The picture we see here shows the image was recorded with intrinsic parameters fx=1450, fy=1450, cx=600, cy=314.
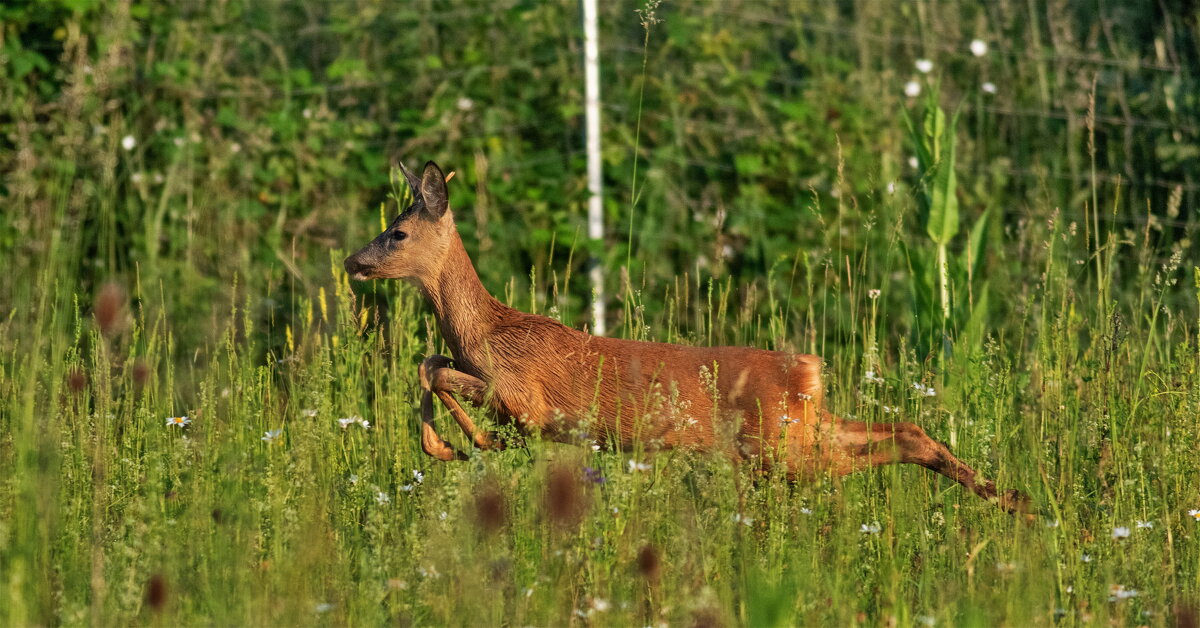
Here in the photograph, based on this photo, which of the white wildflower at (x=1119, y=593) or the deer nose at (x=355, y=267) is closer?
the white wildflower at (x=1119, y=593)

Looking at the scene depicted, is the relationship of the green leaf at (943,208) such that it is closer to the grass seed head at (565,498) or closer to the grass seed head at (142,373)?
the grass seed head at (565,498)

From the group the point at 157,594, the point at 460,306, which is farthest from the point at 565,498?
the point at 460,306

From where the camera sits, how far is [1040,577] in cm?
375

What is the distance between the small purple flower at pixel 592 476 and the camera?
3915 millimetres

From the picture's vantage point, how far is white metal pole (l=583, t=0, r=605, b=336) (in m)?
7.31

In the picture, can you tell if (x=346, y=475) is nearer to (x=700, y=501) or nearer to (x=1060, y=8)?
(x=700, y=501)

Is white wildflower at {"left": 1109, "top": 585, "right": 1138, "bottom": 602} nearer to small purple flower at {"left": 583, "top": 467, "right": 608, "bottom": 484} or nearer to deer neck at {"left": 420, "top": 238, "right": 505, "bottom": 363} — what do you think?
small purple flower at {"left": 583, "top": 467, "right": 608, "bottom": 484}

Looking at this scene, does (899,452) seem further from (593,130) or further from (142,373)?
(593,130)

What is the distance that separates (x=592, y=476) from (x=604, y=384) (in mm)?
497


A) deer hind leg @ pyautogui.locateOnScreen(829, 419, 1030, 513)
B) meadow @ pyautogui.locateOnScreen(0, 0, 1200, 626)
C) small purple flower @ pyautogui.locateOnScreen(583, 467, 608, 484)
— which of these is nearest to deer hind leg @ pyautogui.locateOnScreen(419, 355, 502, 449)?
meadow @ pyautogui.locateOnScreen(0, 0, 1200, 626)

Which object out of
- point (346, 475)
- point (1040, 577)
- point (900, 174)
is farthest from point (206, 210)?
point (1040, 577)

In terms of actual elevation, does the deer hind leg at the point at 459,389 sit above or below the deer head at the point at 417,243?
below

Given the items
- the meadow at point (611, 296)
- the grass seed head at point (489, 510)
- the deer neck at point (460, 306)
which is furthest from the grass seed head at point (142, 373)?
the grass seed head at point (489, 510)

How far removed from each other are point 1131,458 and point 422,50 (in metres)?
4.56
